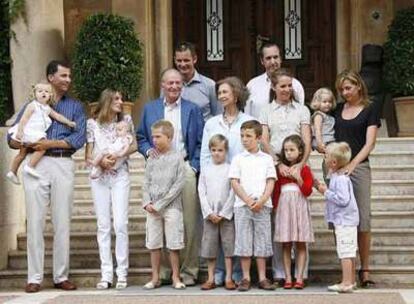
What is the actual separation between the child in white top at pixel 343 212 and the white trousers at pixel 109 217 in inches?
73.6

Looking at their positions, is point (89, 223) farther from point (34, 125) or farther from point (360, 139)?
point (360, 139)

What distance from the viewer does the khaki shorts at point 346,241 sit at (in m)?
8.70

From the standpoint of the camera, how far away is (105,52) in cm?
1358

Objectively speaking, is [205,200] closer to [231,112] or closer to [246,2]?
[231,112]

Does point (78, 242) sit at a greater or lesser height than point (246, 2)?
lesser

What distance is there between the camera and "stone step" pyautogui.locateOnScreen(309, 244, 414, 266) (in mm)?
9586

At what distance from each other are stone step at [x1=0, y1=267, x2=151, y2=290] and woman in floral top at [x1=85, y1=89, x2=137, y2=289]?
279 millimetres

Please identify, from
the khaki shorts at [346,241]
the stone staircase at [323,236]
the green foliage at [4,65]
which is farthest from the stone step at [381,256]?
the green foliage at [4,65]

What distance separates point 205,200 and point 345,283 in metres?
1.44

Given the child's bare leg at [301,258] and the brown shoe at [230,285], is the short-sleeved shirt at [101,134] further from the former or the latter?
the child's bare leg at [301,258]

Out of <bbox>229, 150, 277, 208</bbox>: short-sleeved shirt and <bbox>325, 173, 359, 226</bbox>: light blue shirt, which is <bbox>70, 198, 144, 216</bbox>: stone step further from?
<bbox>325, 173, 359, 226</bbox>: light blue shirt

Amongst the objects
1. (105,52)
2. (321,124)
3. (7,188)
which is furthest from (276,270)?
(105,52)

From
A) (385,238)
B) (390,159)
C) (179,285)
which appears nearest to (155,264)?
(179,285)

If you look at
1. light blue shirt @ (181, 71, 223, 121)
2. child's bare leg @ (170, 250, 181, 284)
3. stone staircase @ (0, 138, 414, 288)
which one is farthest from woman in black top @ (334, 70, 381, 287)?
child's bare leg @ (170, 250, 181, 284)
